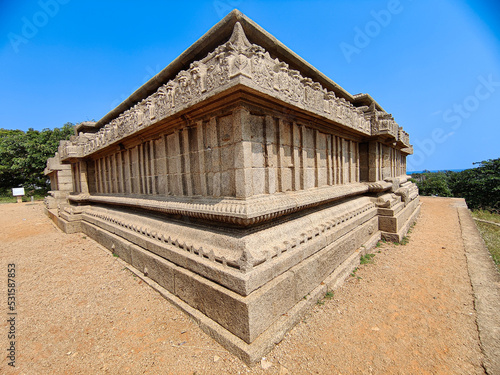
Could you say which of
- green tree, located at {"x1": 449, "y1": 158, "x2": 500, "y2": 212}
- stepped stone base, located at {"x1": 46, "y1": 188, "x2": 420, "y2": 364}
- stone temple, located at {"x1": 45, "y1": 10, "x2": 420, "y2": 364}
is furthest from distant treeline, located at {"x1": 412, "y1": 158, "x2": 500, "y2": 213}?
stepped stone base, located at {"x1": 46, "y1": 188, "x2": 420, "y2": 364}

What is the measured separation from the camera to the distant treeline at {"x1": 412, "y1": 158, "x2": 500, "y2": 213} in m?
17.8

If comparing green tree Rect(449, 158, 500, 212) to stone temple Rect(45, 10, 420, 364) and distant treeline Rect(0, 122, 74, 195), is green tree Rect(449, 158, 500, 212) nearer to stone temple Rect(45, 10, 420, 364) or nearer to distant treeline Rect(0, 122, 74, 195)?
stone temple Rect(45, 10, 420, 364)

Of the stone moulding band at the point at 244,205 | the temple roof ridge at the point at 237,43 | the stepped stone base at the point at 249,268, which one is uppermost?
the temple roof ridge at the point at 237,43

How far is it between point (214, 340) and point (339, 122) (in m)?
5.01

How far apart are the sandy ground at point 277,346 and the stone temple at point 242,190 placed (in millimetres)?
266

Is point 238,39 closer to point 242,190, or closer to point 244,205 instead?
point 242,190

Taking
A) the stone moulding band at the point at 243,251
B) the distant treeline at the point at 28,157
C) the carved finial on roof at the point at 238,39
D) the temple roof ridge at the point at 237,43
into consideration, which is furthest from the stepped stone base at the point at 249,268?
the distant treeline at the point at 28,157

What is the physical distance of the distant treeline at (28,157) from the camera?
24672 mm

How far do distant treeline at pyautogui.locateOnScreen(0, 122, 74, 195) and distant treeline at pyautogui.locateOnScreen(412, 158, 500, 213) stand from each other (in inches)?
1493

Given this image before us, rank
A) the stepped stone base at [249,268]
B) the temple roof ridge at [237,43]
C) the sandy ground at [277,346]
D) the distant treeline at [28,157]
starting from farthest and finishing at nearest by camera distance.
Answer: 1. the distant treeline at [28,157]
2. the temple roof ridge at [237,43]
3. the stepped stone base at [249,268]
4. the sandy ground at [277,346]

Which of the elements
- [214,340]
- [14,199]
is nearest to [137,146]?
[214,340]

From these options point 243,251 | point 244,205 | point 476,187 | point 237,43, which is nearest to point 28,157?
point 237,43

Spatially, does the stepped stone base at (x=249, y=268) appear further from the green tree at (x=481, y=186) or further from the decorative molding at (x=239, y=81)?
the green tree at (x=481, y=186)

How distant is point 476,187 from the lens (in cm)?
1916
